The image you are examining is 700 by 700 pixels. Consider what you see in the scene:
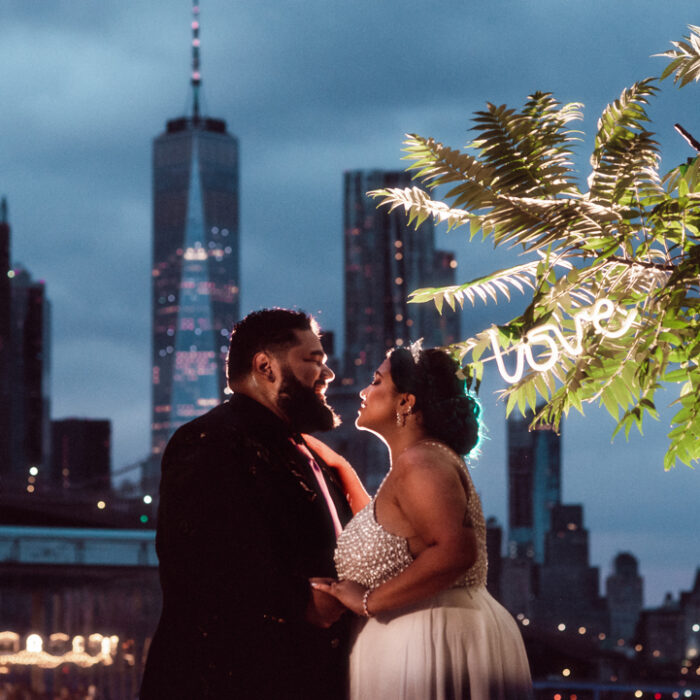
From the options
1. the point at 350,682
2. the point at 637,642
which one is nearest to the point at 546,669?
the point at 637,642

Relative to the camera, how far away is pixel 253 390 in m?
5.43

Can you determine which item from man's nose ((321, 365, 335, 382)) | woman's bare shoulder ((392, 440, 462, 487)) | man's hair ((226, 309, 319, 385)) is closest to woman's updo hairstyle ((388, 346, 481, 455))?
woman's bare shoulder ((392, 440, 462, 487))

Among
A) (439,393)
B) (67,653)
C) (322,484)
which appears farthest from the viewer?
(67,653)

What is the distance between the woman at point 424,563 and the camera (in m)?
4.60

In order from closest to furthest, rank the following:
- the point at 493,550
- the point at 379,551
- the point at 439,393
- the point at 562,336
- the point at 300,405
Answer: the point at 562,336
the point at 379,551
the point at 439,393
the point at 300,405
the point at 493,550

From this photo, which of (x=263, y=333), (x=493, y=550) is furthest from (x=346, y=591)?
(x=493, y=550)

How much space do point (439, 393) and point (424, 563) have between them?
0.75 meters

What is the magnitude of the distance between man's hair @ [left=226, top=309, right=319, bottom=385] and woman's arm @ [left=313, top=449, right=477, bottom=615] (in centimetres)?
94

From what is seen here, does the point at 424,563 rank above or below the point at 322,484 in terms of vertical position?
below

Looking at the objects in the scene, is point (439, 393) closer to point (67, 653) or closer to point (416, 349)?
point (416, 349)

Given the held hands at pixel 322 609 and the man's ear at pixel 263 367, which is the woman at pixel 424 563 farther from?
the man's ear at pixel 263 367

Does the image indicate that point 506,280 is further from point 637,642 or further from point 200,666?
point 637,642

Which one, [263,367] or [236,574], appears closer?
[236,574]

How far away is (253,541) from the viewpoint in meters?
5.00
